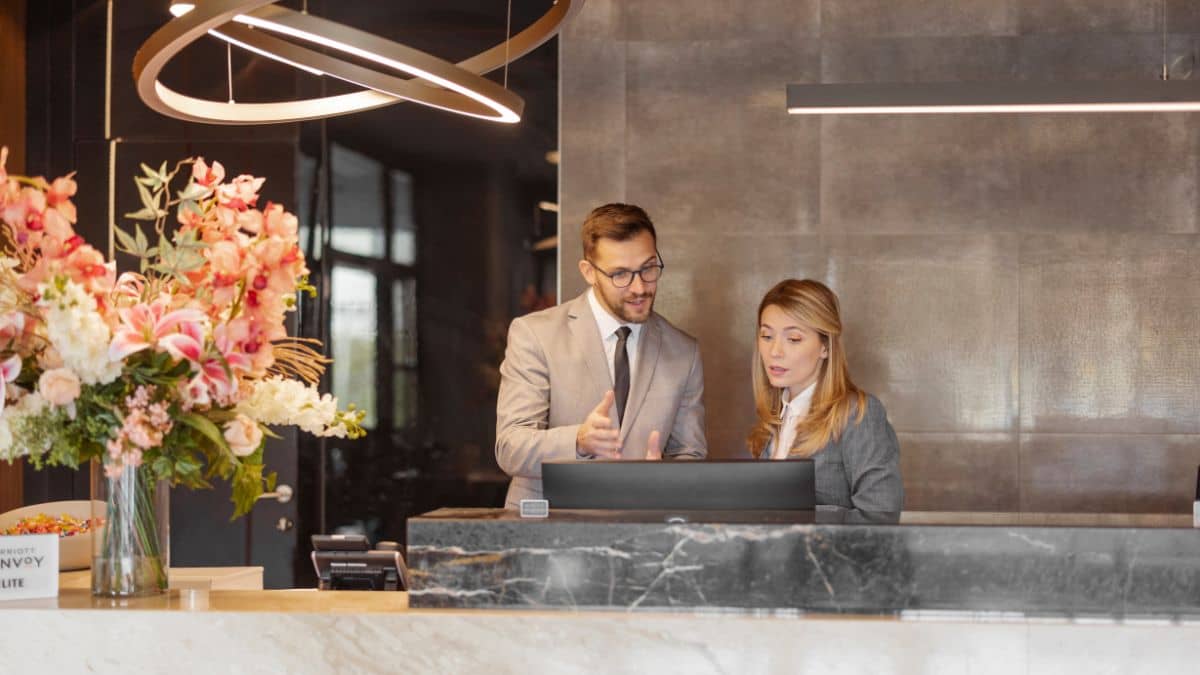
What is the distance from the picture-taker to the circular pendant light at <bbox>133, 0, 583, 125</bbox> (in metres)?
2.72

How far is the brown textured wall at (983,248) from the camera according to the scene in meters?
5.35

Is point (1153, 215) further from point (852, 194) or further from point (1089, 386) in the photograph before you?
point (852, 194)

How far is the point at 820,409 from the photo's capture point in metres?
3.57

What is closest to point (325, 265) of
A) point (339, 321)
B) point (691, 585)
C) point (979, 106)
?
point (339, 321)

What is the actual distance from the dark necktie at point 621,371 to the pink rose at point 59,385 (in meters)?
2.06

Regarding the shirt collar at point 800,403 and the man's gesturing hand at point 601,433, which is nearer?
the man's gesturing hand at point 601,433

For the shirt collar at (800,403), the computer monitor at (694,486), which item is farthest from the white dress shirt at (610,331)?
the computer monitor at (694,486)

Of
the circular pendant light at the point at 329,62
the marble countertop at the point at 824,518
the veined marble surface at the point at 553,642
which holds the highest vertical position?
the circular pendant light at the point at 329,62

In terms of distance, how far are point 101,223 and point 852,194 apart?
3.33 m

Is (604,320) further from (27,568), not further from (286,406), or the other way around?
(27,568)

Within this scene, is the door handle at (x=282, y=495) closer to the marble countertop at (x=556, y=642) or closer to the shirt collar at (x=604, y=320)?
the shirt collar at (x=604, y=320)

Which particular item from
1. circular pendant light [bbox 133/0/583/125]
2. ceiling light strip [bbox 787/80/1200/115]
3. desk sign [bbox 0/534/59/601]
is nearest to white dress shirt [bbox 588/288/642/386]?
ceiling light strip [bbox 787/80/1200/115]

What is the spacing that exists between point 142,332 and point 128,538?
1.52ft

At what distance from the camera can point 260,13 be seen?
2.80 metres
